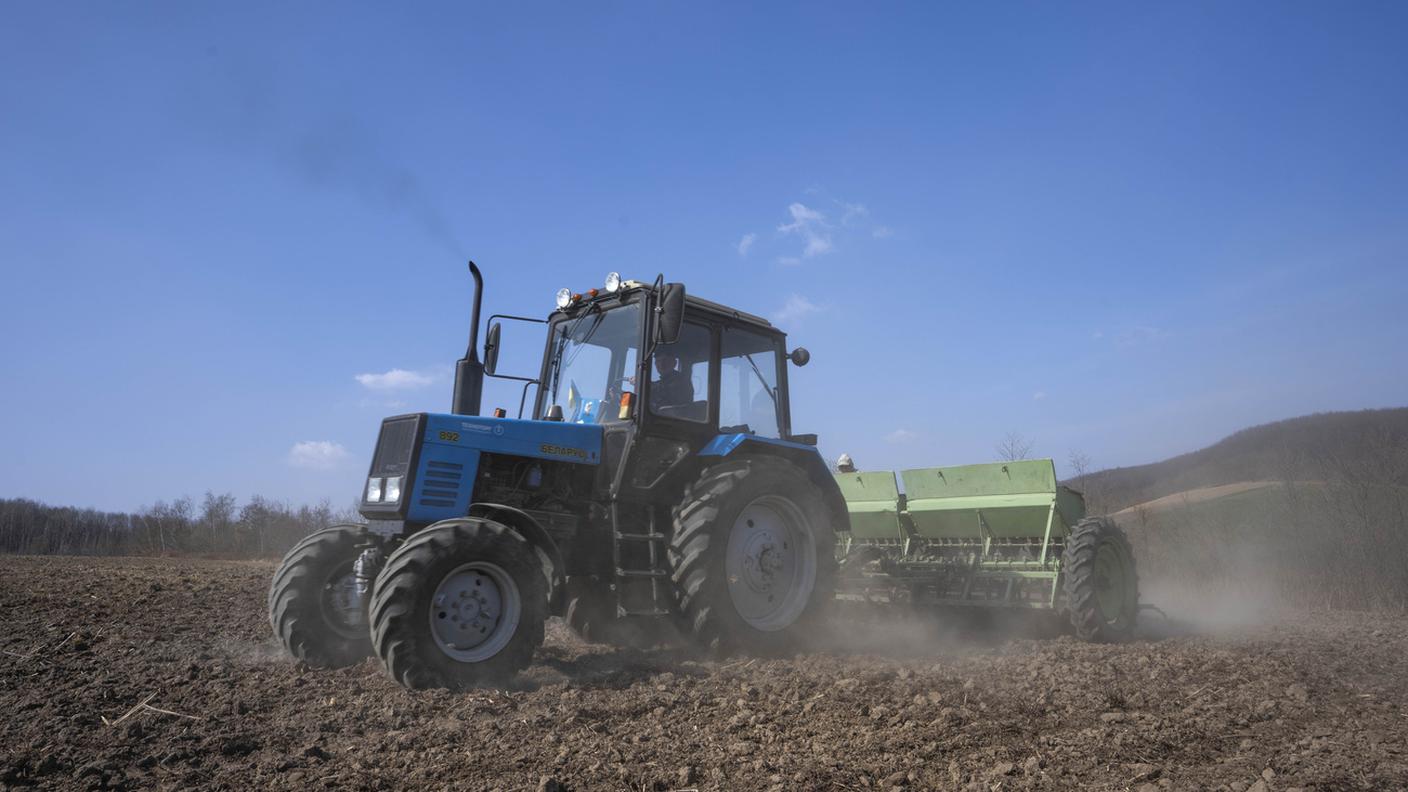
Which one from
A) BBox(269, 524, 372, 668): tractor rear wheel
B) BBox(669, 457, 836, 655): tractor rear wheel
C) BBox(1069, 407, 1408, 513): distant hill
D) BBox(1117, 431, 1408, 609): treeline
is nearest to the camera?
BBox(269, 524, 372, 668): tractor rear wheel

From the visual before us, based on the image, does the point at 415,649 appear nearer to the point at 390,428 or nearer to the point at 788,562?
the point at 390,428

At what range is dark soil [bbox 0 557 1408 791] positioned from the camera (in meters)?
3.16

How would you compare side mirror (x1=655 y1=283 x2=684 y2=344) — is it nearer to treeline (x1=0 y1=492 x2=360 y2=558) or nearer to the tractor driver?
the tractor driver

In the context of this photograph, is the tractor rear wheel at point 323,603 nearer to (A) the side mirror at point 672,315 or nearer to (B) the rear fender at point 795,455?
(A) the side mirror at point 672,315

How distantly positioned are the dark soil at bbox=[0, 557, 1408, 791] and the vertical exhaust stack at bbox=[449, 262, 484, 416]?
5.73 ft

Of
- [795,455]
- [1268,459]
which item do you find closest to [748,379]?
[795,455]

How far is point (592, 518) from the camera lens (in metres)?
5.75

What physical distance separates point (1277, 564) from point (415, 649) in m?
13.5

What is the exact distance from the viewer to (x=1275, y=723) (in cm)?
423

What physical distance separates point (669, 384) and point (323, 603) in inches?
105

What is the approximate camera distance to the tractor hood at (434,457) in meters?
5.08

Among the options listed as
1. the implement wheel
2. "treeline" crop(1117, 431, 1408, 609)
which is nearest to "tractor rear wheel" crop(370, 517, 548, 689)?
the implement wheel

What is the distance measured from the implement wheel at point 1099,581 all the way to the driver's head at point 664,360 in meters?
3.83

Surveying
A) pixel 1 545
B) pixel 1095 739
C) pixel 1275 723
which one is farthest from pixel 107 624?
pixel 1 545
